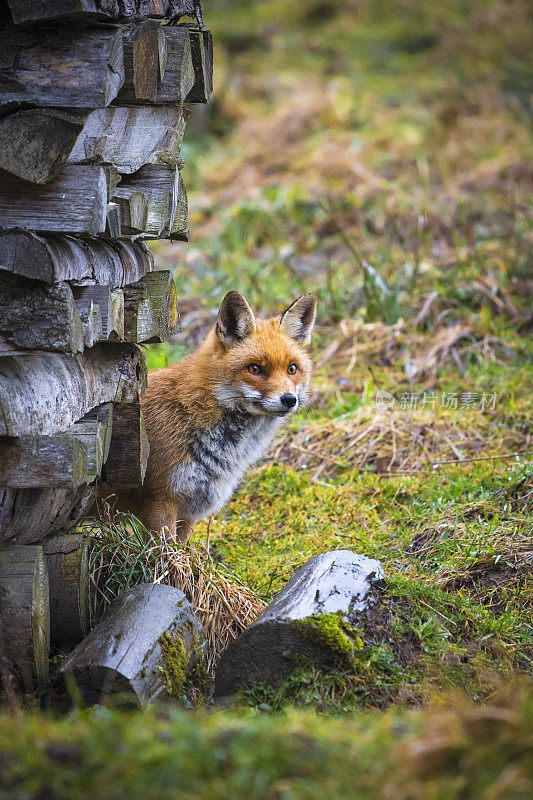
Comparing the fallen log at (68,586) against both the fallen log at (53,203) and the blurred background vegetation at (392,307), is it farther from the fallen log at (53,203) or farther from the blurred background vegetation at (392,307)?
the fallen log at (53,203)

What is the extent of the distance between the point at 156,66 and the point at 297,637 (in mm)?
2653

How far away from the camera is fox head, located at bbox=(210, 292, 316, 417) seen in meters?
4.75

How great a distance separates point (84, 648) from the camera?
350cm

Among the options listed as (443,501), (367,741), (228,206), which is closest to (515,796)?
(367,741)

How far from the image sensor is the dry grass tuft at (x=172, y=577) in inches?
163

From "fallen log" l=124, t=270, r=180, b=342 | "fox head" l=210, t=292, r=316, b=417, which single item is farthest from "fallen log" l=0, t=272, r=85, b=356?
"fox head" l=210, t=292, r=316, b=417

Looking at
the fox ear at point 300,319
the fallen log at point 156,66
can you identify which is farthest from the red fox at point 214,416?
the fallen log at point 156,66

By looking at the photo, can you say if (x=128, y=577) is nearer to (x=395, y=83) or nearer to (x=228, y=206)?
(x=228, y=206)

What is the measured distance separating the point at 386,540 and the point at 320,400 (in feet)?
6.85

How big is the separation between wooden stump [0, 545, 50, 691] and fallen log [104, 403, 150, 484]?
2.43 feet

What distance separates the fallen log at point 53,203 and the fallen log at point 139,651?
1778 mm

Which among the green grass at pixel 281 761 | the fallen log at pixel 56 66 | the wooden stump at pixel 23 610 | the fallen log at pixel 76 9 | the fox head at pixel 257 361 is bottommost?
Answer: the wooden stump at pixel 23 610

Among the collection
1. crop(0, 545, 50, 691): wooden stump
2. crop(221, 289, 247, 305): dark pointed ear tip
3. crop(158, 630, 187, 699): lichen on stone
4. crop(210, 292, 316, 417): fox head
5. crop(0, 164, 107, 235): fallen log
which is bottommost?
crop(158, 630, 187, 699): lichen on stone

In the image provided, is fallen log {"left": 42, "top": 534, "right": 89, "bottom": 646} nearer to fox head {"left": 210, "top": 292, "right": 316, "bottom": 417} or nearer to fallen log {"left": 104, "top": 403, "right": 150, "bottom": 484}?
fallen log {"left": 104, "top": 403, "right": 150, "bottom": 484}
